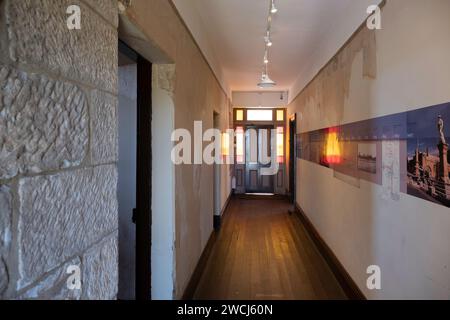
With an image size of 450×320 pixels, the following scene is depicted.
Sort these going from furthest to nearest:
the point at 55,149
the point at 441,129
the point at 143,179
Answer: the point at 143,179 < the point at 441,129 < the point at 55,149

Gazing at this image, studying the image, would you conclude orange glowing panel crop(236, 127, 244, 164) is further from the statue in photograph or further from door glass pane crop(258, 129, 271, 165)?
the statue in photograph

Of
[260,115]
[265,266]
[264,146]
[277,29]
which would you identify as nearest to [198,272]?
[265,266]

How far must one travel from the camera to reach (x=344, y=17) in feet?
10.2

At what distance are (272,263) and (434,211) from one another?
2526mm

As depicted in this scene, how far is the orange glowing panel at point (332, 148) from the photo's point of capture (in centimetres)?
331

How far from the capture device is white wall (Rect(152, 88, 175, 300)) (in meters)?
2.15

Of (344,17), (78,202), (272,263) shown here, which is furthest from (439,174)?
(272,263)

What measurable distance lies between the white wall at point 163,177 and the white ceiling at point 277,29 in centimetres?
83

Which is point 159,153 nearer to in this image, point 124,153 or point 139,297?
point 124,153

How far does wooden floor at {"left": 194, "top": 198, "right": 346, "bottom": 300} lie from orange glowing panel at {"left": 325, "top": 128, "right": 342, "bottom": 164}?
4.41 feet

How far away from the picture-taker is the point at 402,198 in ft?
6.13

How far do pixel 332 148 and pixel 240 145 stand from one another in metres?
4.81

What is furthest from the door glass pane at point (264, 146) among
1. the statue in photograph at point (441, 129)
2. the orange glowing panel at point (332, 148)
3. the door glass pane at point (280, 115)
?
the statue in photograph at point (441, 129)

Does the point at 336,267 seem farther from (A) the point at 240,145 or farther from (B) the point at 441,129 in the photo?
(A) the point at 240,145
